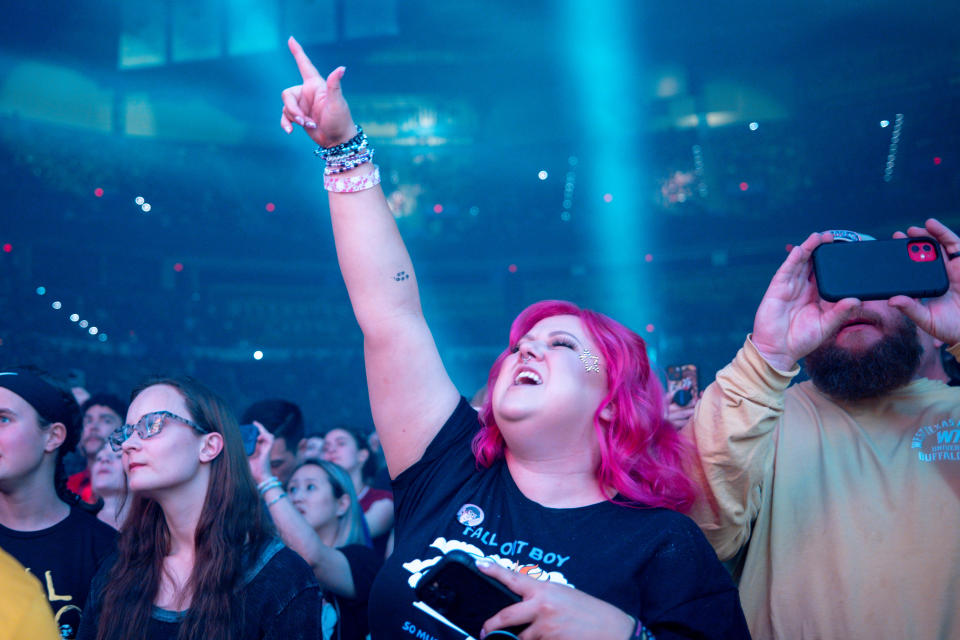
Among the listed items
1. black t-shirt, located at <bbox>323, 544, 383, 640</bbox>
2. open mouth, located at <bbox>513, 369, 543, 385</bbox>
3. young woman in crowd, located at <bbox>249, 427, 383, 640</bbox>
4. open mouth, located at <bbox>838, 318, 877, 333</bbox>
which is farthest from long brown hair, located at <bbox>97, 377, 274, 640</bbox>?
open mouth, located at <bbox>838, 318, 877, 333</bbox>

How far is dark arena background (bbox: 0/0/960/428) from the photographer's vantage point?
360 inches

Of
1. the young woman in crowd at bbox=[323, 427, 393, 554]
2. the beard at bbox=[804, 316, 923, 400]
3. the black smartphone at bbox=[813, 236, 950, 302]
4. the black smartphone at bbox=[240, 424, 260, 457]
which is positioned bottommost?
the young woman in crowd at bbox=[323, 427, 393, 554]

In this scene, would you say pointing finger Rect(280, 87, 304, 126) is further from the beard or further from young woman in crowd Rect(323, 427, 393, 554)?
young woman in crowd Rect(323, 427, 393, 554)

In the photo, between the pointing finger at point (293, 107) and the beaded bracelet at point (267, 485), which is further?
the beaded bracelet at point (267, 485)

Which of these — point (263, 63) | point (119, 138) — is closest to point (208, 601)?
point (263, 63)

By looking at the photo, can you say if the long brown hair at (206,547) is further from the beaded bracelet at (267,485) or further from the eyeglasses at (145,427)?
Result: the beaded bracelet at (267,485)

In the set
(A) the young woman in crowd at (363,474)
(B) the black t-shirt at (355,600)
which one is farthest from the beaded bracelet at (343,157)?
(A) the young woman in crowd at (363,474)

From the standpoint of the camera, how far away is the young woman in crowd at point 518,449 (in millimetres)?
1220

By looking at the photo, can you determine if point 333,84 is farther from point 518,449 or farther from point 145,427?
point 145,427

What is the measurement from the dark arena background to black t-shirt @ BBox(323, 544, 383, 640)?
312 inches

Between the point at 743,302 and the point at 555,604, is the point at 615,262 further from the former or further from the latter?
the point at 555,604

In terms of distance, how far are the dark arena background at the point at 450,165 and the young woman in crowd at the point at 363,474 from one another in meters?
6.59

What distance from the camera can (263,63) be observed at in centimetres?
979

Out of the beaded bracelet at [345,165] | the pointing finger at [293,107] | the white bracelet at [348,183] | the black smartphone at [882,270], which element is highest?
the pointing finger at [293,107]
